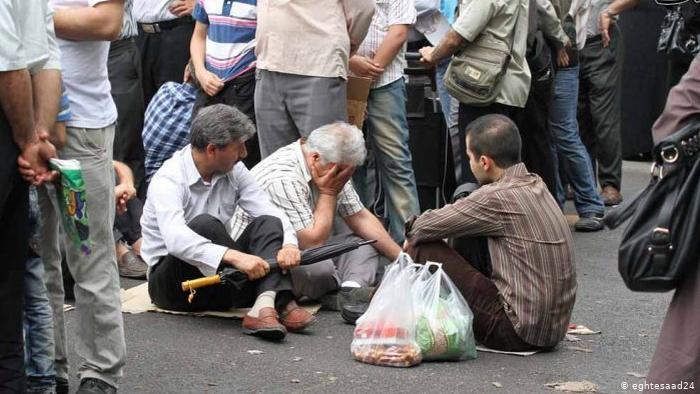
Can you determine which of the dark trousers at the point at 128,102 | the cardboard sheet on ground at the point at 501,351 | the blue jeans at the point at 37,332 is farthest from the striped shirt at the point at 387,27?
the blue jeans at the point at 37,332

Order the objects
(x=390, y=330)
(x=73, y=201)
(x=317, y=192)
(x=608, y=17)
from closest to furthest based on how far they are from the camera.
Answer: (x=73, y=201), (x=390, y=330), (x=317, y=192), (x=608, y=17)

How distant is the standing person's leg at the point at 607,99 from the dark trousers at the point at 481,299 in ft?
13.3

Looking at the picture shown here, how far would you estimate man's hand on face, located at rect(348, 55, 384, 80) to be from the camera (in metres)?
7.80

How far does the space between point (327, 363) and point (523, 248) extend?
3.41 ft

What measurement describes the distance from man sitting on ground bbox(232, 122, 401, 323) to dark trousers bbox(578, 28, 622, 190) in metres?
3.47

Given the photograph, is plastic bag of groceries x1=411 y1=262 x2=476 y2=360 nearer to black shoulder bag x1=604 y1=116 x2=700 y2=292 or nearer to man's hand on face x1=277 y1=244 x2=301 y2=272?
man's hand on face x1=277 y1=244 x2=301 y2=272

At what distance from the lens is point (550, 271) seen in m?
6.04

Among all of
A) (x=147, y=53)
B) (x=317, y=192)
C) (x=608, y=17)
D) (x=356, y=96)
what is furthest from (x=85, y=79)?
(x=608, y=17)

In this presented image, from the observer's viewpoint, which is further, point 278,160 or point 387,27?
point 387,27

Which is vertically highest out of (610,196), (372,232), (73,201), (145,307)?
A: (73,201)

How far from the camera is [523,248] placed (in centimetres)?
605

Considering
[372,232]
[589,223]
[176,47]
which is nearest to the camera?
[372,232]

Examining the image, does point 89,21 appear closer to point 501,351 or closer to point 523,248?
point 523,248

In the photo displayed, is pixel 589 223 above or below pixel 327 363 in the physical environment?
below
